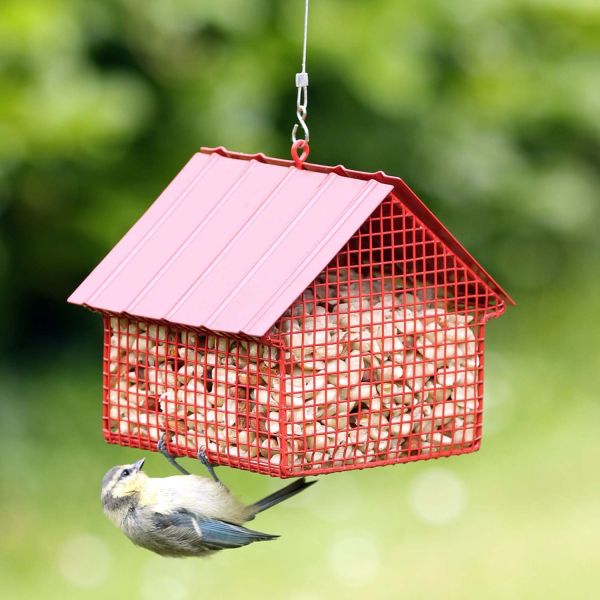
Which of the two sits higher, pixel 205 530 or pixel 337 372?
pixel 337 372

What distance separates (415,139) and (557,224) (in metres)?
1.61

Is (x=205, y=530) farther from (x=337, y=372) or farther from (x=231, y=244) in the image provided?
(x=231, y=244)

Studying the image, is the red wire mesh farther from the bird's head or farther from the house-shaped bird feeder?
the bird's head

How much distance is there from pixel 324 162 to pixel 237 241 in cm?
541

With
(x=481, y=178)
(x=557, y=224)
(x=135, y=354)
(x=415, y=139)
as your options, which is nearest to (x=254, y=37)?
(x=415, y=139)

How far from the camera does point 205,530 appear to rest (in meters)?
4.38

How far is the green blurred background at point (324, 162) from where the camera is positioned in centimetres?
798

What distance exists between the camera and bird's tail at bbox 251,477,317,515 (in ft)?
14.5

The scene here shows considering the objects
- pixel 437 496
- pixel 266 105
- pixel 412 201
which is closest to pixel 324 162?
pixel 266 105

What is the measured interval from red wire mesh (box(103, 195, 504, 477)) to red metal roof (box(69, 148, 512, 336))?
0.36 ft

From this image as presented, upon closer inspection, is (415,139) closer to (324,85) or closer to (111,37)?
(324,85)

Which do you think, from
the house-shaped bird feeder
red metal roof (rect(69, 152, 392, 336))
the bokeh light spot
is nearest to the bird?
the house-shaped bird feeder

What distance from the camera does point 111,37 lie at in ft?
28.6

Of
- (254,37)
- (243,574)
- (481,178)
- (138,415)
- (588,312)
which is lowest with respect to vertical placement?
(243,574)
